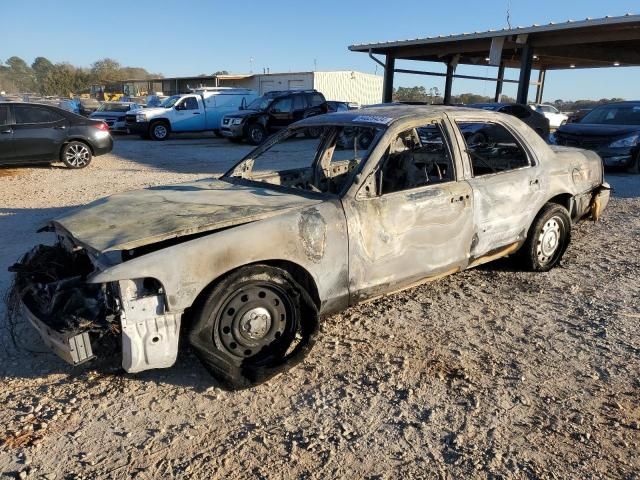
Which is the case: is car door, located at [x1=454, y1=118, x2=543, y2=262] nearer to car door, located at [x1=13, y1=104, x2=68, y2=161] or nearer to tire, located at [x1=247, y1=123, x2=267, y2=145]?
car door, located at [x1=13, y1=104, x2=68, y2=161]

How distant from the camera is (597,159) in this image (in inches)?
219

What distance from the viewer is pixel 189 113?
21000mm

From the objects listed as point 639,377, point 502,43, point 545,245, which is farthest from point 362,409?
point 502,43

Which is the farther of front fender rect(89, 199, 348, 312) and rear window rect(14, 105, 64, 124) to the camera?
rear window rect(14, 105, 64, 124)

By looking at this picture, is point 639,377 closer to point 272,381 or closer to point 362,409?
point 362,409

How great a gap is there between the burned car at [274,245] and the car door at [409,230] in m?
0.01

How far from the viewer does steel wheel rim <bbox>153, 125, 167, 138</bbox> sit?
797 inches

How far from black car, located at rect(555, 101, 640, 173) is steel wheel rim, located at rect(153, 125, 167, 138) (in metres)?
14.6

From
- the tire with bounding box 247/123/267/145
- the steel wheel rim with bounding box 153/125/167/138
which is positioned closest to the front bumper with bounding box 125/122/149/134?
the steel wheel rim with bounding box 153/125/167/138

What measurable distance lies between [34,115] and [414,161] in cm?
970

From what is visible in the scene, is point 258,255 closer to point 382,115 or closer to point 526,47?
point 382,115

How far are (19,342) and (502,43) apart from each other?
16.7 metres

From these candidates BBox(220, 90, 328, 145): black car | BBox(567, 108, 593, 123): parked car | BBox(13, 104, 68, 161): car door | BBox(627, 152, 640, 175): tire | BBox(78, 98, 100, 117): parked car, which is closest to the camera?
BBox(13, 104, 68, 161): car door

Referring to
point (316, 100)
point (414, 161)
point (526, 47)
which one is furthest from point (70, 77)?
point (414, 161)
